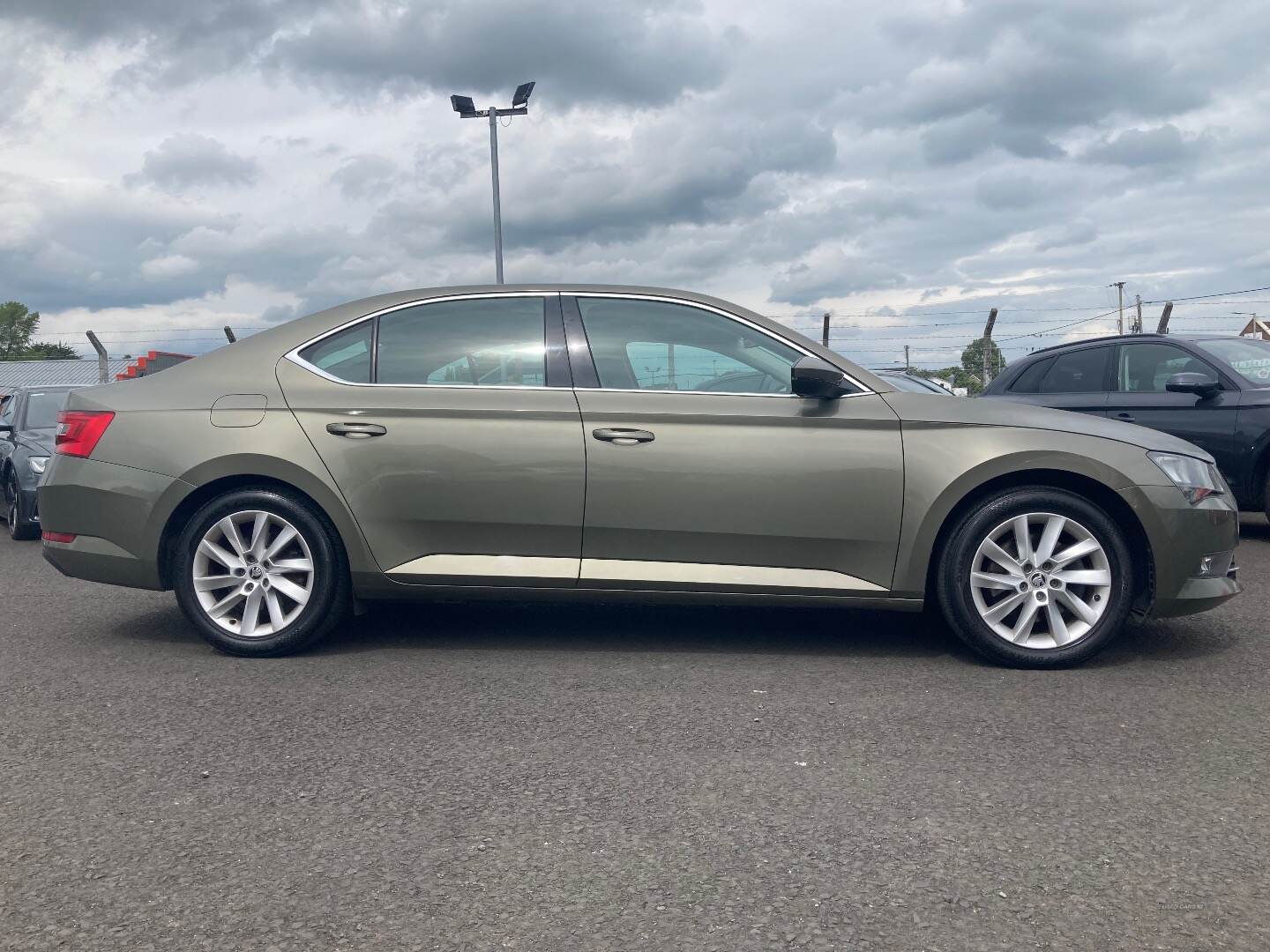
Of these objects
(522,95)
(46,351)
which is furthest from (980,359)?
(46,351)

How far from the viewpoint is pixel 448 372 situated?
500 cm

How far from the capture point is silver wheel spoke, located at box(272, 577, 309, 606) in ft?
16.2

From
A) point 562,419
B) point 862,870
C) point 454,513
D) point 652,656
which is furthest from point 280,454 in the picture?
point 862,870

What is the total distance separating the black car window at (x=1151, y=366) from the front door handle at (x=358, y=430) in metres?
6.35

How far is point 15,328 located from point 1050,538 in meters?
124

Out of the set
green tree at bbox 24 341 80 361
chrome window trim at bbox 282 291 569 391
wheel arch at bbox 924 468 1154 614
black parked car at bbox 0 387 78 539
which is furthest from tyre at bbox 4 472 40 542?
green tree at bbox 24 341 80 361

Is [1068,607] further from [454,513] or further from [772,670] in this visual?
[454,513]

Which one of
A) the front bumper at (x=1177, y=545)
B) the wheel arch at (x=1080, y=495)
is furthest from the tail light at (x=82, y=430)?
the front bumper at (x=1177, y=545)

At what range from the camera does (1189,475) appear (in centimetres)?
477

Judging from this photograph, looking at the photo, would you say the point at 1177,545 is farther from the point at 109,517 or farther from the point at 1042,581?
the point at 109,517

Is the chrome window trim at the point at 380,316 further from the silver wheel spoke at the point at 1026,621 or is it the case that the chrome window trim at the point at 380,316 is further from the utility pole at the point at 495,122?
the utility pole at the point at 495,122

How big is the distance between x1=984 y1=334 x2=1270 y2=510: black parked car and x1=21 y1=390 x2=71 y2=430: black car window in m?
8.77

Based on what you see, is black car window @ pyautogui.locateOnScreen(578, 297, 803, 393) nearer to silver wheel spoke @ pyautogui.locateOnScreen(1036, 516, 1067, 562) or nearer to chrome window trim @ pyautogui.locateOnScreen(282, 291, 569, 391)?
chrome window trim @ pyautogui.locateOnScreen(282, 291, 569, 391)

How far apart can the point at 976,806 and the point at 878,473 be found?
6.07 ft
